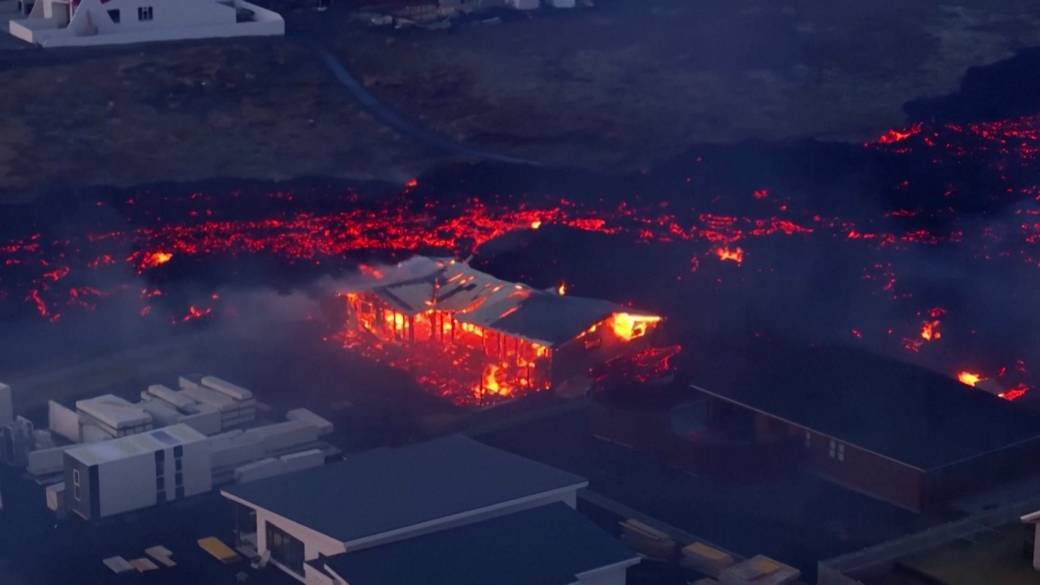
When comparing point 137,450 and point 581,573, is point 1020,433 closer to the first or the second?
point 581,573

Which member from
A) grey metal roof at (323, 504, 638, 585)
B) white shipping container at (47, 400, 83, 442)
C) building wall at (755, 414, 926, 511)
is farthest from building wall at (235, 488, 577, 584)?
white shipping container at (47, 400, 83, 442)

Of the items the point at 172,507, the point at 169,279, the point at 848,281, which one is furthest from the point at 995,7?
the point at 172,507

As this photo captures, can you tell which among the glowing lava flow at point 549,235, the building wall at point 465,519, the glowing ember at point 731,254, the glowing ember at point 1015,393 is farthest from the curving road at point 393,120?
the building wall at point 465,519

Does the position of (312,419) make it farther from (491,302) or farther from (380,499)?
(491,302)

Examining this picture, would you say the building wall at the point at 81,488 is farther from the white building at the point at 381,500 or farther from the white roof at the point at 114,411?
the white building at the point at 381,500

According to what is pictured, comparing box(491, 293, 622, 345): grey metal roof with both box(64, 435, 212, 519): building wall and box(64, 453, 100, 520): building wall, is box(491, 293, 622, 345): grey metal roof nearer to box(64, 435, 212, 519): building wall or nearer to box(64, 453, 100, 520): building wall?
box(64, 435, 212, 519): building wall
